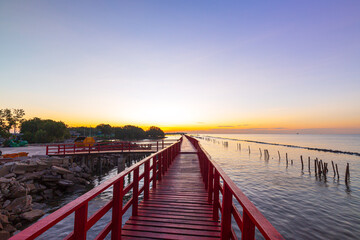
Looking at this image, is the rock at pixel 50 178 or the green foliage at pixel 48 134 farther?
the green foliage at pixel 48 134

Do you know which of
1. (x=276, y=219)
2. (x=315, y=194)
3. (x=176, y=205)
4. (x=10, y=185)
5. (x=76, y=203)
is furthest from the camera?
(x=315, y=194)

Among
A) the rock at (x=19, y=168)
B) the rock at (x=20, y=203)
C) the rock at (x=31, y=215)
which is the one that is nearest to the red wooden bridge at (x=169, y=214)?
the rock at (x=31, y=215)

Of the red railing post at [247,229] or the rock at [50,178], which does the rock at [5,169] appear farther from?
the red railing post at [247,229]

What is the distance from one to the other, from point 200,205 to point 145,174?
63.4 inches

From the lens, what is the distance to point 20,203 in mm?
9555

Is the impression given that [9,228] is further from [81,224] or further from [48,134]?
[48,134]

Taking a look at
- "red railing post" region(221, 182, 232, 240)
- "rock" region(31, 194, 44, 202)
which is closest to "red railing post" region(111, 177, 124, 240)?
"red railing post" region(221, 182, 232, 240)

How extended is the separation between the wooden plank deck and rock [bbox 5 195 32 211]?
834cm

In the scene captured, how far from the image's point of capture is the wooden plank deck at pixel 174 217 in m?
3.30

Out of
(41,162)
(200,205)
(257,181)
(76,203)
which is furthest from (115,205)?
(257,181)

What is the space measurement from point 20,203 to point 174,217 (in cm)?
1017

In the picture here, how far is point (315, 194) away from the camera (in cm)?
1434

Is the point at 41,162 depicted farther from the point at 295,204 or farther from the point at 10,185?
the point at 295,204

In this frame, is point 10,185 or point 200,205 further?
point 10,185
